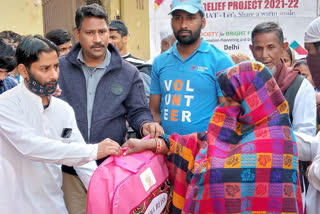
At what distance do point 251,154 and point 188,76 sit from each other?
1.24 m

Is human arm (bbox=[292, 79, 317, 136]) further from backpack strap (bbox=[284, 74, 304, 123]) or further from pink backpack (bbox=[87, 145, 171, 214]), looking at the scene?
pink backpack (bbox=[87, 145, 171, 214])

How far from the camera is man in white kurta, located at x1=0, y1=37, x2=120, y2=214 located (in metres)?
2.63

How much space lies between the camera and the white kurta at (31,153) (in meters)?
2.62

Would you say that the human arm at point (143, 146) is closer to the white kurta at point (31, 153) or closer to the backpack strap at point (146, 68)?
the white kurta at point (31, 153)

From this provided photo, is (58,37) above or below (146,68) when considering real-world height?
above

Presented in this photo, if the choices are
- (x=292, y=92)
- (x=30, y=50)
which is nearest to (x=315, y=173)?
(x=292, y=92)

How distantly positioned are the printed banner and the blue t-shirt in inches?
97.8

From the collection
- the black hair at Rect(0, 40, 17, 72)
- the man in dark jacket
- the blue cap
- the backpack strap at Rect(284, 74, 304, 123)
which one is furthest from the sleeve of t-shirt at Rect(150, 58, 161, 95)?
the black hair at Rect(0, 40, 17, 72)

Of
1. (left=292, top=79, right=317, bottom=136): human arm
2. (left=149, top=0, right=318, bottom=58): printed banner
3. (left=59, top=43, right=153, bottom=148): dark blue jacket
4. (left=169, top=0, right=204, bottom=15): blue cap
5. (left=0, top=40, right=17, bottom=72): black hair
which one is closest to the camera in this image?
(left=292, top=79, right=317, bottom=136): human arm

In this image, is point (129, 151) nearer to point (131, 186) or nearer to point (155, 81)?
point (131, 186)

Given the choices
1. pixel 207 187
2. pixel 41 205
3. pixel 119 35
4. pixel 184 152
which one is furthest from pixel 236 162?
pixel 119 35

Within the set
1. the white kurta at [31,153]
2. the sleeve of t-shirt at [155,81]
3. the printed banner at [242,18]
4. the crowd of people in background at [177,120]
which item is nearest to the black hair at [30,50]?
the crowd of people in background at [177,120]

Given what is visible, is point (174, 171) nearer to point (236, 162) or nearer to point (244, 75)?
point (236, 162)

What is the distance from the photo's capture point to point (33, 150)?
261 centimetres
